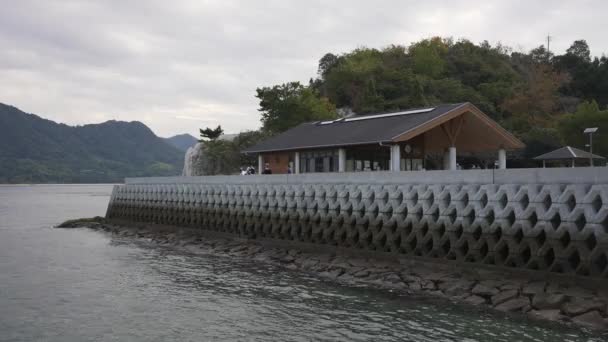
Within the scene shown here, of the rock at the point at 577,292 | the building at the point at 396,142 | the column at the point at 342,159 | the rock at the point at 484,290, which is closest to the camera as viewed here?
the rock at the point at 577,292

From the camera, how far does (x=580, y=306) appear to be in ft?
41.3

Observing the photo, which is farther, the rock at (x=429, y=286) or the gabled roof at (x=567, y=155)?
the gabled roof at (x=567, y=155)

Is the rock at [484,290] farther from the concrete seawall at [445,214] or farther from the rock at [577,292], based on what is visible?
the rock at [577,292]

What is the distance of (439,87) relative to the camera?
7369cm

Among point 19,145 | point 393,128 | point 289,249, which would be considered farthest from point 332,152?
point 19,145

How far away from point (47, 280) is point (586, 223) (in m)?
18.2

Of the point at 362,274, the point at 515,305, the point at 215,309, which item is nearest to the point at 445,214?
the point at 362,274

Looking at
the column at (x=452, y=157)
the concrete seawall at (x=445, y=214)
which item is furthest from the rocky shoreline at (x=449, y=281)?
the column at (x=452, y=157)

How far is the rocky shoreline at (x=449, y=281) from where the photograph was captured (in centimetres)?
1277

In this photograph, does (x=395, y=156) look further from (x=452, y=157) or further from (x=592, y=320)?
(x=592, y=320)

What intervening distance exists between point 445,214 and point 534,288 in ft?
13.6

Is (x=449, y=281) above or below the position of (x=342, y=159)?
below

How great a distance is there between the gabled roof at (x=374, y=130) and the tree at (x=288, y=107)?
59.7 feet

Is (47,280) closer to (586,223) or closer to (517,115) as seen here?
(586,223)
